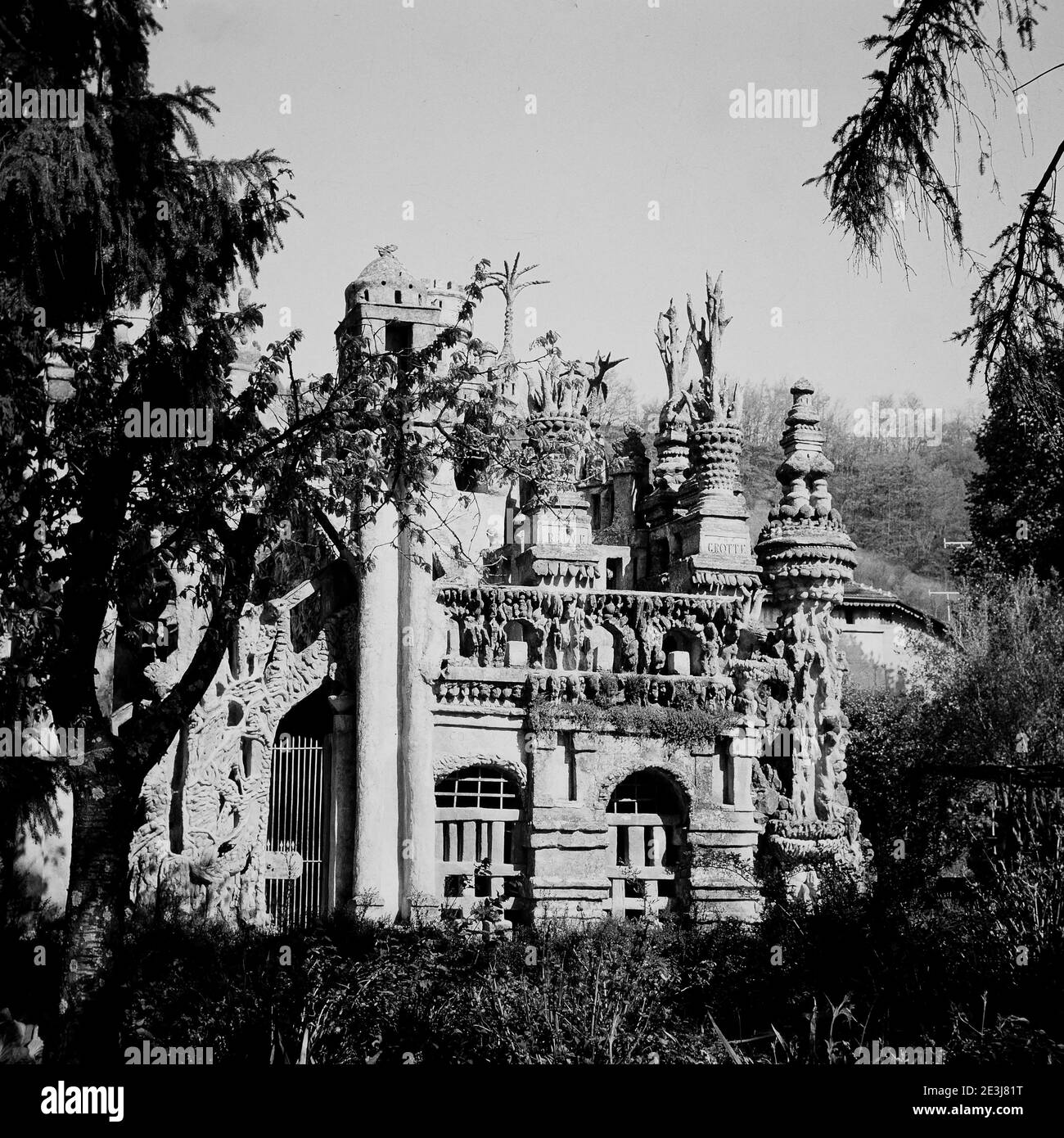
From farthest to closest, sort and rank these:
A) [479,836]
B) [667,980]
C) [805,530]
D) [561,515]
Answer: [561,515] → [805,530] → [479,836] → [667,980]

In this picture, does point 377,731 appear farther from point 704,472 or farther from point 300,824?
point 704,472

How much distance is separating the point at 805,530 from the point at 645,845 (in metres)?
6.00

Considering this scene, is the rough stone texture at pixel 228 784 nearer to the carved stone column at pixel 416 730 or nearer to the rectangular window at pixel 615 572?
the carved stone column at pixel 416 730

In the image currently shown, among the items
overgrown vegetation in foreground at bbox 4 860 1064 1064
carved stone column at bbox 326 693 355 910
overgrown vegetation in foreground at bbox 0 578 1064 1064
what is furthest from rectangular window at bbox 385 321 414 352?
overgrown vegetation in foreground at bbox 4 860 1064 1064

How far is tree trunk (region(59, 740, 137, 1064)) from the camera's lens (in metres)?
12.3

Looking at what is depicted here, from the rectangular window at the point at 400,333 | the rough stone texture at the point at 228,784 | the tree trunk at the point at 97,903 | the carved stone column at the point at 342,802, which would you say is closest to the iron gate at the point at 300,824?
the carved stone column at the point at 342,802

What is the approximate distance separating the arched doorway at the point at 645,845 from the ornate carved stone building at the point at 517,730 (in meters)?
0.05

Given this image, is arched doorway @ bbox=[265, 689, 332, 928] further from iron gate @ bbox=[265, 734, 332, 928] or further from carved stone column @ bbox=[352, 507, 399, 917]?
carved stone column @ bbox=[352, 507, 399, 917]

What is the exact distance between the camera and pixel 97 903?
12.4m

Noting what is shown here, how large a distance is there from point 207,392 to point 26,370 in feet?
5.41

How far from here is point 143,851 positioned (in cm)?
1884

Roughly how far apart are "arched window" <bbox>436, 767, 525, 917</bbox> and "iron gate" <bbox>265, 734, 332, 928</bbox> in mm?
1896

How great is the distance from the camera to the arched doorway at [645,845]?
2375cm

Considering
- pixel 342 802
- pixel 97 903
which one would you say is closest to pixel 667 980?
pixel 97 903
